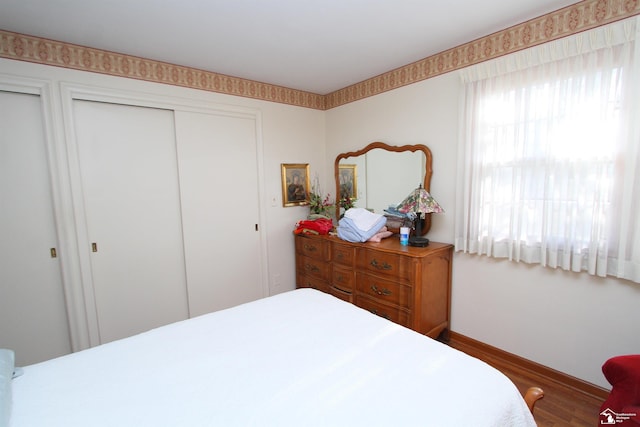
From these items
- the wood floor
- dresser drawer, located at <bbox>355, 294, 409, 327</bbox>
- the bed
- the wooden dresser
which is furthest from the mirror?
the bed

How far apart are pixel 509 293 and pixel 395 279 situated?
861 millimetres

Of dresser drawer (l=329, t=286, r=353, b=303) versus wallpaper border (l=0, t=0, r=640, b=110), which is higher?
wallpaper border (l=0, t=0, r=640, b=110)

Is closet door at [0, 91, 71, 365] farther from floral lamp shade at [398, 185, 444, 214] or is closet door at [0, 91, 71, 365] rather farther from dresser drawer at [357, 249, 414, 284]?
floral lamp shade at [398, 185, 444, 214]

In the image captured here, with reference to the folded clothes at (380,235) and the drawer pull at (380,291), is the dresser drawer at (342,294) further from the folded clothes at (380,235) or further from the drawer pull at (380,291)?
the folded clothes at (380,235)

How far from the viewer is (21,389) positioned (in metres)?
1.07

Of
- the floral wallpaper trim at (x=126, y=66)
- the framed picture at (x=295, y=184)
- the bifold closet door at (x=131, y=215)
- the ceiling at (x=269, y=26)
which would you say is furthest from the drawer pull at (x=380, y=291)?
the floral wallpaper trim at (x=126, y=66)

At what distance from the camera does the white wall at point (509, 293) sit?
1.83 metres

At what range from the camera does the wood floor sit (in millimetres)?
1743

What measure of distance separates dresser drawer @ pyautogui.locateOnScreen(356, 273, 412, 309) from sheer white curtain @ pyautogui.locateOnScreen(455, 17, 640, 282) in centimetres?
68

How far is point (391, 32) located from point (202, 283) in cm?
271

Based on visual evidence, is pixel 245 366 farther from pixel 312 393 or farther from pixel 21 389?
pixel 21 389

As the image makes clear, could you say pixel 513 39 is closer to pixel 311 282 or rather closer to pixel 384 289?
pixel 384 289

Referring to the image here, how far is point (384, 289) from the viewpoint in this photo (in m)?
2.42

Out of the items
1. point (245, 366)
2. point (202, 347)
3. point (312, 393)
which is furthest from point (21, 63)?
point (312, 393)
